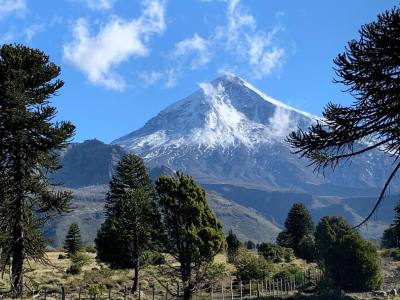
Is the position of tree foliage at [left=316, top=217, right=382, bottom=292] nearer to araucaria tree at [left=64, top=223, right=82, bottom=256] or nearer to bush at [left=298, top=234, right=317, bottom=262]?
bush at [left=298, top=234, right=317, bottom=262]

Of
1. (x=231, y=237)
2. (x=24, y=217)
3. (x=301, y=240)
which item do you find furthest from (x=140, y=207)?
(x=301, y=240)

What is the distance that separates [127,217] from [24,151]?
2281cm

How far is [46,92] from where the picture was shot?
23656 mm

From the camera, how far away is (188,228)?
110 ft

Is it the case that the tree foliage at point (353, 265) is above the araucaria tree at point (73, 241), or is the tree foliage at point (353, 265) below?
below

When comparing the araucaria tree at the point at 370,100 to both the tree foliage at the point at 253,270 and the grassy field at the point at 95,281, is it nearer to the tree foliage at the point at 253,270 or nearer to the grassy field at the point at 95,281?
the grassy field at the point at 95,281

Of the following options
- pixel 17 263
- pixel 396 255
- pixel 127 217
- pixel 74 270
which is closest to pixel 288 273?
pixel 127 217

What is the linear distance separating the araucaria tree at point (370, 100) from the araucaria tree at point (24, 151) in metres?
11.6

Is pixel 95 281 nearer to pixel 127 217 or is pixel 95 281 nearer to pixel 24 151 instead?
pixel 127 217

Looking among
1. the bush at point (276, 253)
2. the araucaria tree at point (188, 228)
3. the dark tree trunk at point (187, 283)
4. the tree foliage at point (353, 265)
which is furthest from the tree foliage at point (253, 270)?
the dark tree trunk at point (187, 283)

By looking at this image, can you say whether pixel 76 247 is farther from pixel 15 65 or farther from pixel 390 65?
pixel 390 65

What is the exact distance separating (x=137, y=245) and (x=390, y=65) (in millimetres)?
34378

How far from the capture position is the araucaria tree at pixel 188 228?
3344 centimetres

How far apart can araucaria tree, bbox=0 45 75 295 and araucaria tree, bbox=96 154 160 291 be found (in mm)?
17314
